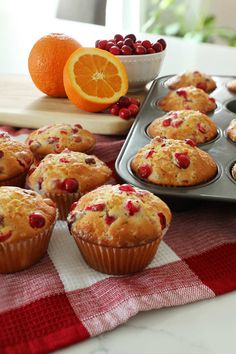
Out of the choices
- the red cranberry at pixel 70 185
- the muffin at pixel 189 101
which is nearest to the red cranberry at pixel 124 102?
the muffin at pixel 189 101

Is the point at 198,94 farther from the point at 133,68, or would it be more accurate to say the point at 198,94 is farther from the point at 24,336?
the point at 24,336

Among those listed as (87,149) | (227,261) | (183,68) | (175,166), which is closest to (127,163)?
(175,166)

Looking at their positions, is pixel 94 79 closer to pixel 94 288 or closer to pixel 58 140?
pixel 58 140

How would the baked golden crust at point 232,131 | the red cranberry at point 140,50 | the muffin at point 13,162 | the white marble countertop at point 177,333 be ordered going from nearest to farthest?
the white marble countertop at point 177,333 < the muffin at point 13,162 < the baked golden crust at point 232,131 < the red cranberry at point 140,50

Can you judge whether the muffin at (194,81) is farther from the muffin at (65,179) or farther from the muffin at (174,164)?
the muffin at (65,179)

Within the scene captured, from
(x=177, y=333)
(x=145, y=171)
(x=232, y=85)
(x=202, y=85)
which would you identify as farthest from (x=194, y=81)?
(x=177, y=333)

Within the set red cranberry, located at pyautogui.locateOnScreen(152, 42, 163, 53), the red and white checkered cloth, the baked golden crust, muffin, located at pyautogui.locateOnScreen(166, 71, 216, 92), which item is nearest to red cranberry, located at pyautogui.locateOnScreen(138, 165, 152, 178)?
the red and white checkered cloth
